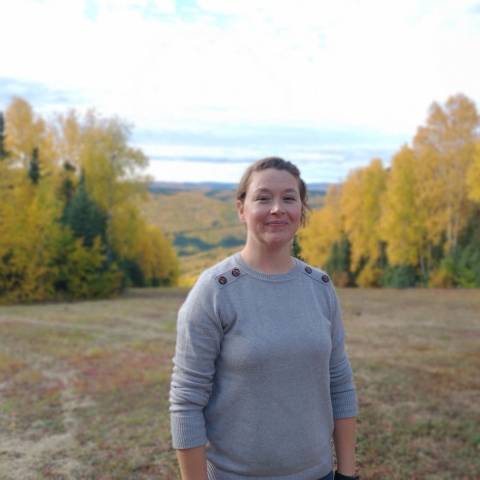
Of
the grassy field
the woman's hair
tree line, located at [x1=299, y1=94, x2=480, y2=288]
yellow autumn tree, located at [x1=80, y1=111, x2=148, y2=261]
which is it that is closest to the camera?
the woman's hair

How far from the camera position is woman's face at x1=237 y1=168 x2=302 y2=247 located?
196 cm

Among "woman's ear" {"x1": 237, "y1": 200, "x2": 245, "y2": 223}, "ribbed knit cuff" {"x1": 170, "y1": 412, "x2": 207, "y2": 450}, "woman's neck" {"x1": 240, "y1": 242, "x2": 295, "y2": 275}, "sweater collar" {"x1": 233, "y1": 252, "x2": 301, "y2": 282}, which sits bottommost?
"ribbed knit cuff" {"x1": 170, "y1": 412, "x2": 207, "y2": 450}

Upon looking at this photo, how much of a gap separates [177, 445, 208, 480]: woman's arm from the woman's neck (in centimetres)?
71

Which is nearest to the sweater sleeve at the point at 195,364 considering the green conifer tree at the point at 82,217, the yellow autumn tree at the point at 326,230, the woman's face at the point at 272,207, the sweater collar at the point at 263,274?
the sweater collar at the point at 263,274

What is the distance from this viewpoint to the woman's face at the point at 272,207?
1.96 metres

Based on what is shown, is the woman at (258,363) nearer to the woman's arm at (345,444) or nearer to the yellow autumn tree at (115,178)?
the woman's arm at (345,444)

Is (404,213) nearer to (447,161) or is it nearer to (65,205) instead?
(447,161)

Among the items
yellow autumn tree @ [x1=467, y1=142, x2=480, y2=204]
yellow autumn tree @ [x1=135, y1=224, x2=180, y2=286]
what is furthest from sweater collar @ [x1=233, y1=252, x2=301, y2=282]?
yellow autumn tree @ [x1=135, y1=224, x2=180, y2=286]

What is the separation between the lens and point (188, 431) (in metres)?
1.85

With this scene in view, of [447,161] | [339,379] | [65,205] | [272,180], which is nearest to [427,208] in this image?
[447,161]

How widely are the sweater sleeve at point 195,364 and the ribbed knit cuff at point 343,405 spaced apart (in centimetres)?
62

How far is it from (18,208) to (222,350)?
74.8ft

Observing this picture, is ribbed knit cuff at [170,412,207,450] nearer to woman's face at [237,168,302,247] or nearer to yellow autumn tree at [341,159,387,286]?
woman's face at [237,168,302,247]

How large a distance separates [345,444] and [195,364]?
81 cm
